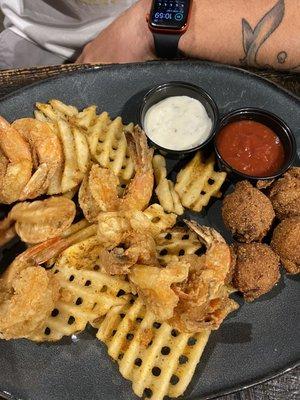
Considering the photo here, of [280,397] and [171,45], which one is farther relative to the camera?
[171,45]

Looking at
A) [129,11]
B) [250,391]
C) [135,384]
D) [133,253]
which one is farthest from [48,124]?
[250,391]

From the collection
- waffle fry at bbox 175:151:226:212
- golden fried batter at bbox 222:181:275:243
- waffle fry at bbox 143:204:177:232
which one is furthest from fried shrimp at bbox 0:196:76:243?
golden fried batter at bbox 222:181:275:243

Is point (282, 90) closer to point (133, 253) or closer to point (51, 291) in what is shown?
point (133, 253)

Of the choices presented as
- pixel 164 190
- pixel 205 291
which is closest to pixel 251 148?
pixel 164 190

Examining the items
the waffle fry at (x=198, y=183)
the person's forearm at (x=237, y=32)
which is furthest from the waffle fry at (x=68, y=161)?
the person's forearm at (x=237, y=32)

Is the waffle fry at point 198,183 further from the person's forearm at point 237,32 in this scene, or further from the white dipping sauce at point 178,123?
the person's forearm at point 237,32

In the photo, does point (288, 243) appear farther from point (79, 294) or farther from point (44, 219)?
point (44, 219)
